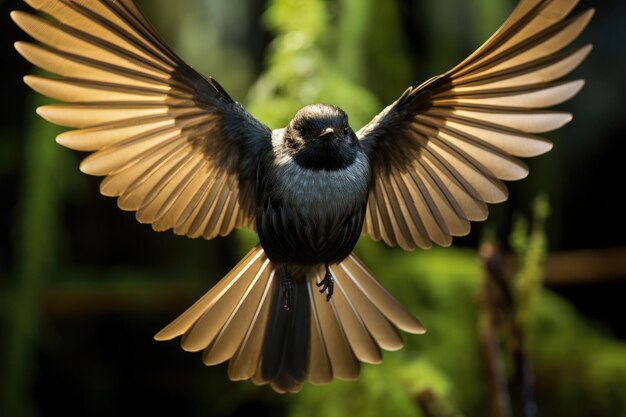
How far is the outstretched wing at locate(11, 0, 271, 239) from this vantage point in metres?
1.56

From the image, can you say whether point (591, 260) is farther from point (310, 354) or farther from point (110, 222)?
point (110, 222)

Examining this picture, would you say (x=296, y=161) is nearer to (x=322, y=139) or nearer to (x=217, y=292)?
(x=322, y=139)

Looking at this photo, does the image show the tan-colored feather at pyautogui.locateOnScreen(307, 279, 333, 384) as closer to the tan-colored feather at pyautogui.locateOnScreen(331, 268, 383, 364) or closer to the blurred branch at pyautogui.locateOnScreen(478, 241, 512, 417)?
the tan-colored feather at pyautogui.locateOnScreen(331, 268, 383, 364)

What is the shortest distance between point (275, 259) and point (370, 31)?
40.2 inches

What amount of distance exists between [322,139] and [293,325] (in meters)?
0.74

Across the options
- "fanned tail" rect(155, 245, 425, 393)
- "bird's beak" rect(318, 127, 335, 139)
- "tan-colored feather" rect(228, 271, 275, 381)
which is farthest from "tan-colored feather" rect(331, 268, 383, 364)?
"bird's beak" rect(318, 127, 335, 139)

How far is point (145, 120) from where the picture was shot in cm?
185

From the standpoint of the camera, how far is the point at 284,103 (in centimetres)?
267

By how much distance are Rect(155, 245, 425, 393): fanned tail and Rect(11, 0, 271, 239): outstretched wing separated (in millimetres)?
225

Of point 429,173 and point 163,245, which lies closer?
point 429,173

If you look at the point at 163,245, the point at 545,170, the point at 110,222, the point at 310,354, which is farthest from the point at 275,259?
the point at 110,222

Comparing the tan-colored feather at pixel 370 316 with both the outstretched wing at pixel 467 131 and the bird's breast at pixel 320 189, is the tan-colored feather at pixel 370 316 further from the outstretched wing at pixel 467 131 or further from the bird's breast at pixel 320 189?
the bird's breast at pixel 320 189

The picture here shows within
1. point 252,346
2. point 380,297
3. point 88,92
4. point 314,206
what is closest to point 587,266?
point 380,297

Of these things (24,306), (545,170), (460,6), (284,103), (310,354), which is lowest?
(310,354)
